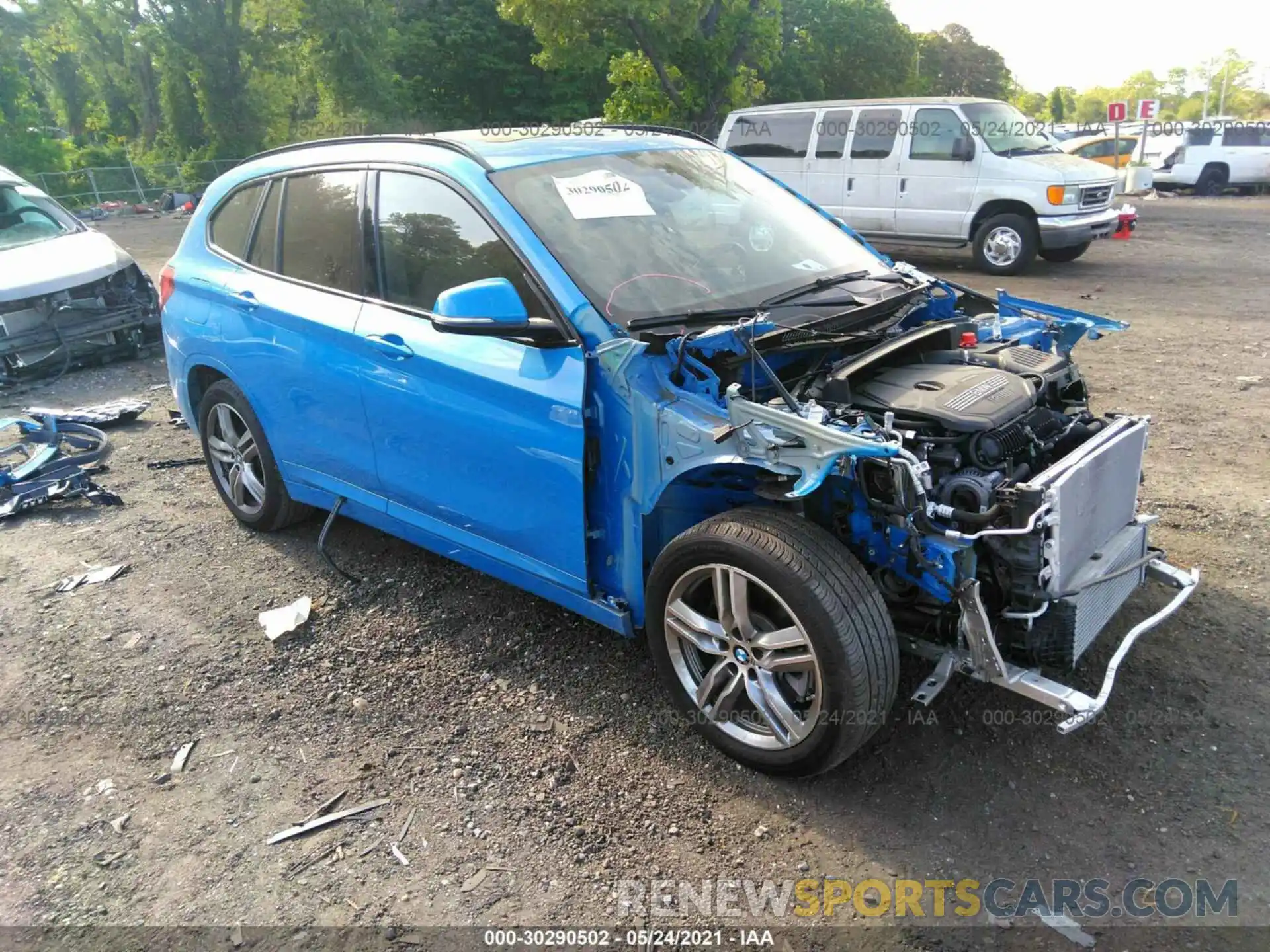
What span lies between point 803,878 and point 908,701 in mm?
886

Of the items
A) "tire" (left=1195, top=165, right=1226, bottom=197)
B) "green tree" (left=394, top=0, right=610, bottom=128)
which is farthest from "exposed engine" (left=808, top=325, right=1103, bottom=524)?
"green tree" (left=394, top=0, right=610, bottom=128)

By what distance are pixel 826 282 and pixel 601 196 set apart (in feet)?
3.08

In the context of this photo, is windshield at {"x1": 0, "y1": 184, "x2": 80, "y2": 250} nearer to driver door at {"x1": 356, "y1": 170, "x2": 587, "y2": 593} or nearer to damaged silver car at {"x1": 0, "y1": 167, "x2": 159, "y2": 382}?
damaged silver car at {"x1": 0, "y1": 167, "x2": 159, "y2": 382}

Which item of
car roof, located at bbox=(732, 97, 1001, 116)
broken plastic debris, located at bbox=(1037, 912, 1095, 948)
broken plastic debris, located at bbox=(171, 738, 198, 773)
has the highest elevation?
car roof, located at bbox=(732, 97, 1001, 116)

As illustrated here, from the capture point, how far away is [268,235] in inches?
174

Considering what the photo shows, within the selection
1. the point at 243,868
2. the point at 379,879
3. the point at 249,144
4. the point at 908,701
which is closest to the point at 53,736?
the point at 243,868

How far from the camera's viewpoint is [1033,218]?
1121 cm

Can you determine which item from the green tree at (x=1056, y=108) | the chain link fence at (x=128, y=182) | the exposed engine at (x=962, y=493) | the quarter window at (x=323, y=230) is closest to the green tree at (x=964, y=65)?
the green tree at (x=1056, y=108)

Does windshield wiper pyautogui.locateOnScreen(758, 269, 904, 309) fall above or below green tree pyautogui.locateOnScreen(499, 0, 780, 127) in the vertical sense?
below

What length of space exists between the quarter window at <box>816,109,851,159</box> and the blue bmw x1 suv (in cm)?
870

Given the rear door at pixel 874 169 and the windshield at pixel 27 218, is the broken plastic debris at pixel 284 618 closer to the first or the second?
the windshield at pixel 27 218

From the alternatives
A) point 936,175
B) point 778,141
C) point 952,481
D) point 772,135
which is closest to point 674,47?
point 772,135

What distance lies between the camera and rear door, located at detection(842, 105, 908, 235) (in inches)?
465

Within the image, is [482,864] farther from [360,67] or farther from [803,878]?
[360,67]
